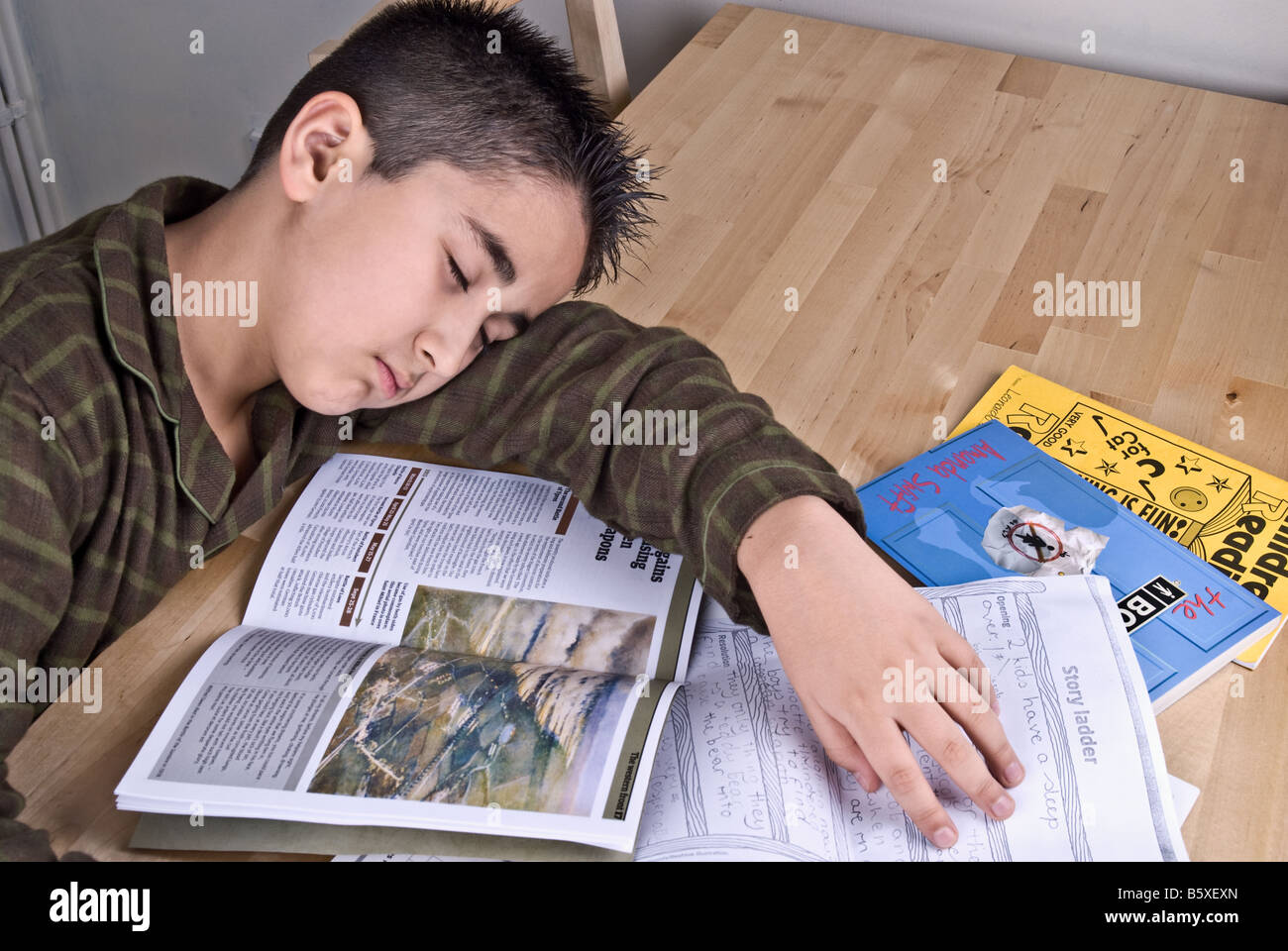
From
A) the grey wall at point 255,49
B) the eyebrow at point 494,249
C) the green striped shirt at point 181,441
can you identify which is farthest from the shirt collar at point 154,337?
the grey wall at point 255,49

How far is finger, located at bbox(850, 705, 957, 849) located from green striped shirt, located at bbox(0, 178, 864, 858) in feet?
0.40

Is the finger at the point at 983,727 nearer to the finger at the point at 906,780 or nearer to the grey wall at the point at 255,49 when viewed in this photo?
the finger at the point at 906,780

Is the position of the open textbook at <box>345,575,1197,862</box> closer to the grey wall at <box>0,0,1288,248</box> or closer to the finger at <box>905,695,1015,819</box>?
the finger at <box>905,695,1015,819</box>

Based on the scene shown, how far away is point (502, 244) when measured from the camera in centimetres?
72

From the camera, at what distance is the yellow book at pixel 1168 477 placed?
2.41ft

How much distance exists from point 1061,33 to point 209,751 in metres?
1.36

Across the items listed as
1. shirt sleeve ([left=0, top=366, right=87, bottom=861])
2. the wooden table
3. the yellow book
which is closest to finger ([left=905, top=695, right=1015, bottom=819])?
the wooden table

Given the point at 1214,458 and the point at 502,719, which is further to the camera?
the point at 1214,458

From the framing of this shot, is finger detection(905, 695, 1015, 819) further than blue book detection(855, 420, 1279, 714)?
No

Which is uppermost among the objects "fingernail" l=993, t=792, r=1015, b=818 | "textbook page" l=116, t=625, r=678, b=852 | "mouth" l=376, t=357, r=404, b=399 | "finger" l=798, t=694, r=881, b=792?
"mouth" l=376, t=357, r=404, b=399

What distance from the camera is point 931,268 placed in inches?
39.8

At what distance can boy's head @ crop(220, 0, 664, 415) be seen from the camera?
71 centimetres
